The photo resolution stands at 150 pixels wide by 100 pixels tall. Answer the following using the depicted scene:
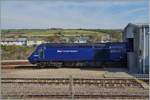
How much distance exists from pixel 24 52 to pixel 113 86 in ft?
113

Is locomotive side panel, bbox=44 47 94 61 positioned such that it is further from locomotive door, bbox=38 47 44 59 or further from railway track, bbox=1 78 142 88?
railway track, bbox=1 78 142 88

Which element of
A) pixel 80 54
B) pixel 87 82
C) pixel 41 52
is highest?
pixel 41 52

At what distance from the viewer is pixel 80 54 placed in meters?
32.7

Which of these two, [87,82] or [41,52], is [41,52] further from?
[87,82]

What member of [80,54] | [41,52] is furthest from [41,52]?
[80,54]

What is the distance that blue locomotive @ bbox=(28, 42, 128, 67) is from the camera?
107ft

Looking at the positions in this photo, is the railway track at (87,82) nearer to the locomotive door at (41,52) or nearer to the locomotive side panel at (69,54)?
the locomotive side panel at (69,54)

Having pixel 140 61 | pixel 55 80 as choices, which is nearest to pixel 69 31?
pixel 140 61

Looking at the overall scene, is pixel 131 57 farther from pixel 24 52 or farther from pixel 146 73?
pixel 24 52

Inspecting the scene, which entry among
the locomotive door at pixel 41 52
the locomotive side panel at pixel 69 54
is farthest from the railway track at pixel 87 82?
the locomotive door at pixel 41 52

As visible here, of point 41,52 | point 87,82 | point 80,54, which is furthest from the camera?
point 41,52

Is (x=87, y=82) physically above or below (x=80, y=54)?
below

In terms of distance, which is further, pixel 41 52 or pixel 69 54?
pixel 41 52

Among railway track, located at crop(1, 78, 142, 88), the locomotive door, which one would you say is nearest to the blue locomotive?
the locomotive door
